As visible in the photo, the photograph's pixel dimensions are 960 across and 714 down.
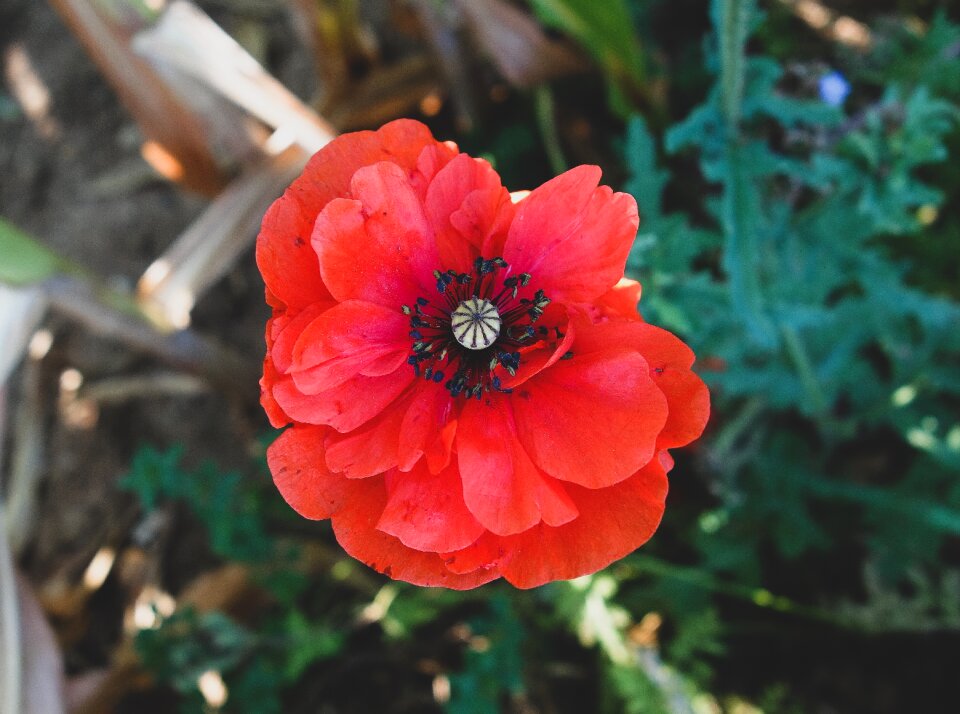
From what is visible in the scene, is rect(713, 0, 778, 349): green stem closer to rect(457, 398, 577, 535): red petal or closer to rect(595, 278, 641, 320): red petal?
rect(595, 278, 641, 320): red petal

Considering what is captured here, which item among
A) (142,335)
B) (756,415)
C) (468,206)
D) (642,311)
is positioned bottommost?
(756,415)

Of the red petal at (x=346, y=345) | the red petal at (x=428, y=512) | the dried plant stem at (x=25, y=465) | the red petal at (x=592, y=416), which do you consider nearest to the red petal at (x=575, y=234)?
the red petal at (x=592, y=416)

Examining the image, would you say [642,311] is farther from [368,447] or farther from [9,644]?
[9,644]

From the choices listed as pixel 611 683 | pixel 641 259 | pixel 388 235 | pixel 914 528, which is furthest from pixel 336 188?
pixel 914 528

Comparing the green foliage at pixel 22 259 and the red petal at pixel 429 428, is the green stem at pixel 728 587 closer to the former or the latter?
the red petal at pixel 429 428

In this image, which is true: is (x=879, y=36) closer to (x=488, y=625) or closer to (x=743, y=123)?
(x=743, y=123)

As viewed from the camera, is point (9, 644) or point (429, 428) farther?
point (9, 644)

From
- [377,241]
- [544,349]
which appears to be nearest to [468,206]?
[377,241]
